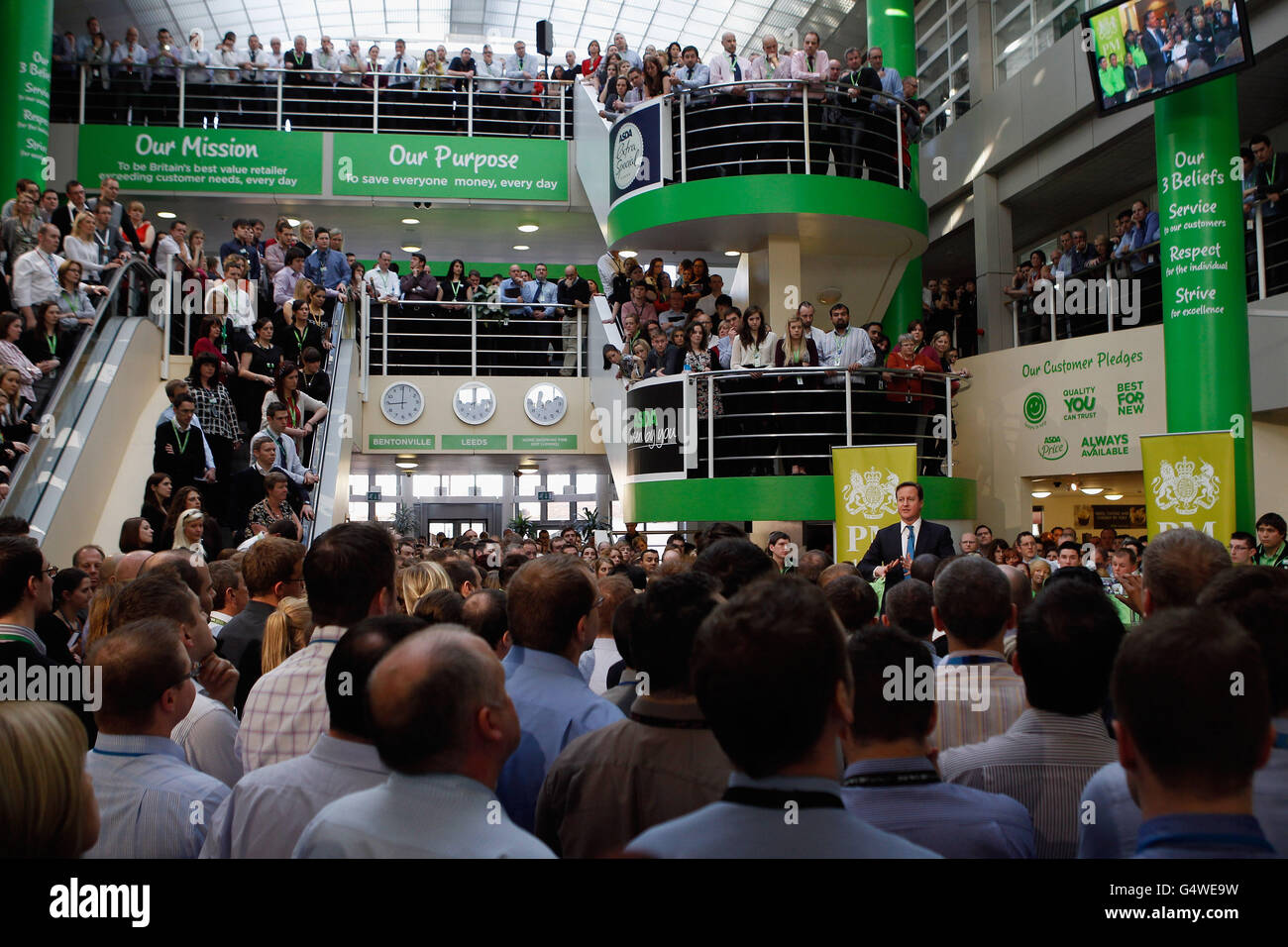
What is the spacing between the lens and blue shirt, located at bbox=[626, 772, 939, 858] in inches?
59.9

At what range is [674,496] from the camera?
1223cm

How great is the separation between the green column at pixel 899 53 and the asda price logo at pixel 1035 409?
3.00 meters

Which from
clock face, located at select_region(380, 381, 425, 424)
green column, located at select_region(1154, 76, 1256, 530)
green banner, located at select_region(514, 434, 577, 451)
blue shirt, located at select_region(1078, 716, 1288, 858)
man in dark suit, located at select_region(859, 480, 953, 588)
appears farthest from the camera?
green banner, located at select_region(514, 434, 577, 451)

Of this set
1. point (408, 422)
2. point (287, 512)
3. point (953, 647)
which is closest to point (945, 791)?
point (953, 647)

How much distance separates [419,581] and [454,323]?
1265 cm

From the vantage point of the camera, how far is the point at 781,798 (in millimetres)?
1553

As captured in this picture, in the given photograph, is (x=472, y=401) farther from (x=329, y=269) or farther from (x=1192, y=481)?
(x=1192, y=481)

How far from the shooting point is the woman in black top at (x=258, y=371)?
921cm

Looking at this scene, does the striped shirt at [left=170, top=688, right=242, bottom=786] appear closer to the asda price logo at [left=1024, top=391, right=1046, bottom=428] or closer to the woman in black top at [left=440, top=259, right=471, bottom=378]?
the asda price logo at [left=1024, top=391, right=1046, bottom=428]

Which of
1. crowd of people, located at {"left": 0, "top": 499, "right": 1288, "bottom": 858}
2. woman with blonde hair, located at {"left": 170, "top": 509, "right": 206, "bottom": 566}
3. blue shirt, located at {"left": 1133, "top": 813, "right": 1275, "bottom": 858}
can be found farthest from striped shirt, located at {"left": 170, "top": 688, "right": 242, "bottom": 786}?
woman with blonde hair, located at {"left": 170, "top": 509, "right": 206, "bottom": 566}

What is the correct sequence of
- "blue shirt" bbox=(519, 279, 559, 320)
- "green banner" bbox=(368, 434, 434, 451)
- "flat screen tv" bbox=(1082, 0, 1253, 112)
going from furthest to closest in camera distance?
"blue shirt" bbox=(519, 279, 559, 320), "green banner" bbox=(368, 434, 434, 451), "flat screen tv" bbox=(1082, 0, 1253, 112)

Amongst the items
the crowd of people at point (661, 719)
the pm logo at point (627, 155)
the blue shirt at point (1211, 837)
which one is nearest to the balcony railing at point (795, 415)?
the pm logo at point (627, 155)

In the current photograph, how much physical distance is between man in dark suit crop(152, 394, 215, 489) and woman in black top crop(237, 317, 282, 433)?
4.31 ft

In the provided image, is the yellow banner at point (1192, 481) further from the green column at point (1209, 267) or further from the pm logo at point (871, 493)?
the pm logo at point (871, 493)
